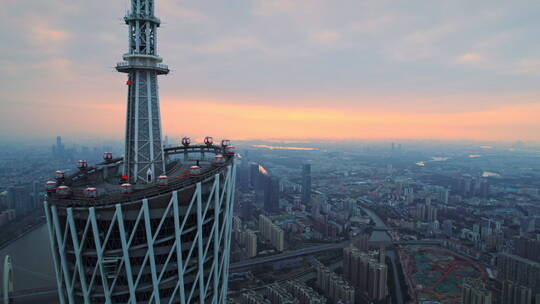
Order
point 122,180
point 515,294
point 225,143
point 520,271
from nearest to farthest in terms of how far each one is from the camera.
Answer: point 122,180, point 225,143, point 515,294, point 520,271

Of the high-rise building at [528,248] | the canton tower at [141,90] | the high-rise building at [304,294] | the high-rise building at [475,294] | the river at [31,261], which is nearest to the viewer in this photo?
the canton tower at [141,90]

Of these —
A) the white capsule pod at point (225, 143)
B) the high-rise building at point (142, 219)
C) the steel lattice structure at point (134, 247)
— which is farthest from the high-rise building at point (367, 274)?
the steel lattice structure at point (134, 247)

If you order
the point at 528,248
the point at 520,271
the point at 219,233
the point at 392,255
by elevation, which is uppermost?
the point at 219,233

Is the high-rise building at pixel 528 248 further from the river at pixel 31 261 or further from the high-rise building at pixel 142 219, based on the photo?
the river at pixel 31 261

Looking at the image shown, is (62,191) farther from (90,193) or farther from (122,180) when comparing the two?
(122,180)

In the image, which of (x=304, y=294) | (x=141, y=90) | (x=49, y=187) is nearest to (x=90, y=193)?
(x=49, y=187)

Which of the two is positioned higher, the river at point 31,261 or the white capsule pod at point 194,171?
the white capsule pod at point 194,171

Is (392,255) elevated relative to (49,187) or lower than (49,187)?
lower
